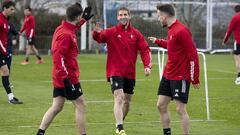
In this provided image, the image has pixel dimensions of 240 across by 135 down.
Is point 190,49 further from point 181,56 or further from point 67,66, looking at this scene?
point 67,66

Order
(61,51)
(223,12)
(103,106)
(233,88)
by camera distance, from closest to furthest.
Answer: (61,51) < (103,106) < (233,88) < (223,12)

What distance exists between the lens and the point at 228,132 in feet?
38.1

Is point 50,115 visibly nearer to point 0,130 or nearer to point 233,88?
point 0,130

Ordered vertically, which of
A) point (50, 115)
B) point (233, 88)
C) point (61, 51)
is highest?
point (61, 51)

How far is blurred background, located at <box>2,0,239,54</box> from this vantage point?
37.4 metres

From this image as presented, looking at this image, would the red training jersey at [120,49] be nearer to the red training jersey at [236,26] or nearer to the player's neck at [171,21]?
the player's neck at [171,21]

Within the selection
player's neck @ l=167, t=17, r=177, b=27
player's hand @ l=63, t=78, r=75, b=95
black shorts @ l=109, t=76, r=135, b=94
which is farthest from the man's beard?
player's hand @ l=63, t=78, r=75, b=95

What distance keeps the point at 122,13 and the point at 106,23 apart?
80.8 ft

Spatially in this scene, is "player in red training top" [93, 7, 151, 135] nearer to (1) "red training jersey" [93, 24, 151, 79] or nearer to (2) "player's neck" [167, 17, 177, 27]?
(1) "red training jersey" [93, 24, 151, 79]

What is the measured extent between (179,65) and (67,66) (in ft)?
5.64

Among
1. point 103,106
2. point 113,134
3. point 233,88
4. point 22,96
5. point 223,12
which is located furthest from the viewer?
point 223,12

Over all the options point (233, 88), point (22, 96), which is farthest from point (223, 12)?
point (22, 96)

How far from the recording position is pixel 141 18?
39.1 meters

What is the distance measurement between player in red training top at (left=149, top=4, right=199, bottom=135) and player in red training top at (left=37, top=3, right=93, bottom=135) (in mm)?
1305
